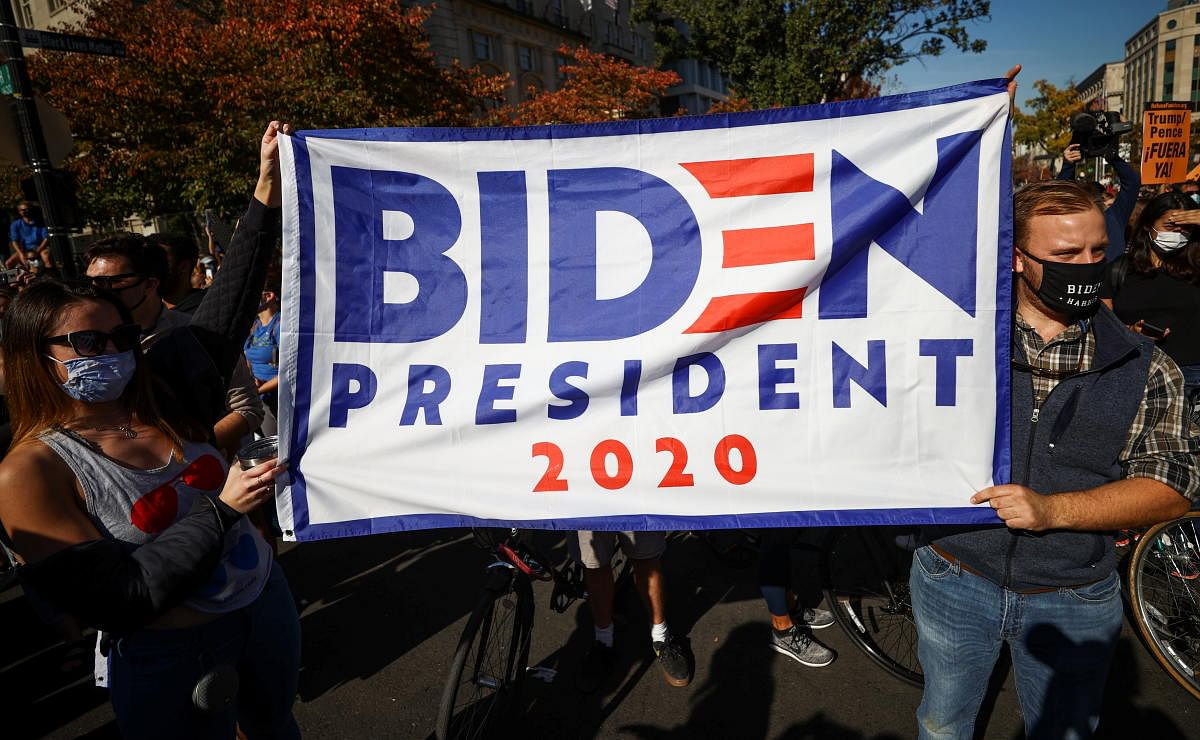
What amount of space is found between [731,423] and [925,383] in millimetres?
592

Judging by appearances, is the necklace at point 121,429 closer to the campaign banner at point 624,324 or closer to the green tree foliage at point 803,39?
the campaign banner at point 624,324

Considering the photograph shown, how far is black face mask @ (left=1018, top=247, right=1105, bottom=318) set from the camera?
1763mm

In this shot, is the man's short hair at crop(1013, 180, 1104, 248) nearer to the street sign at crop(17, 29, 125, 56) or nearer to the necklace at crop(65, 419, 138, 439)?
the necklace at crop(65, 419, 138, 439)

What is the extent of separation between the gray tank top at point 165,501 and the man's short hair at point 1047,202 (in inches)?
93.6

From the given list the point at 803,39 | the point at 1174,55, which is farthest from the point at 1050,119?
the point at 1174,55

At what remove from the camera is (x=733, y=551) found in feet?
13.7

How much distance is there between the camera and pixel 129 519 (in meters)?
1.77

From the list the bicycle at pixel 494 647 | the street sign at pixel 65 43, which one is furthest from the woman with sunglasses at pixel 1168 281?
the street sign at pixel 65 43

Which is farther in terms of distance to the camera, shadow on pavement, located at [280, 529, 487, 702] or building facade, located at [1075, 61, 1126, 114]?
building facade, located at [1075, 61, 1126, 114]

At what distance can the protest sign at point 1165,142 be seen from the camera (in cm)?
741

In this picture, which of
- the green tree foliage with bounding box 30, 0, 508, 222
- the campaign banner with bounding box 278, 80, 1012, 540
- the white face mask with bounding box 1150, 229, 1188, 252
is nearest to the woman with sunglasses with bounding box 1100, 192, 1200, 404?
the white face mask with bounding box 1150, 229, 1188, 252

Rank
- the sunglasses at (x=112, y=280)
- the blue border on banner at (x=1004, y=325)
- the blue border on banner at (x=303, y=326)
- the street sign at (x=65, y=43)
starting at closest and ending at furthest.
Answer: the blue border on banner at (x=1004, y=325)
the blue border on banner at (x=303, y=326)
the sunglasses at (x=112, y=280)
the street sign at (x=65, y=43)

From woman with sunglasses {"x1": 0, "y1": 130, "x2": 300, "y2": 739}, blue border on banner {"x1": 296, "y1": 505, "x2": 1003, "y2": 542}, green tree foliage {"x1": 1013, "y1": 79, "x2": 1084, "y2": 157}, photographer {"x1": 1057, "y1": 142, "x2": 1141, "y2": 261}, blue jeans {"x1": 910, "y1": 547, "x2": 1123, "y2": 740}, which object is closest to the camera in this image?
woman with sunglasses {"x1": 0, "y1": 130, "x2": 300, "y2": 739}

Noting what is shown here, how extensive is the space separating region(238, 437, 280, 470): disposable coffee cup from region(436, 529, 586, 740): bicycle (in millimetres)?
1029
